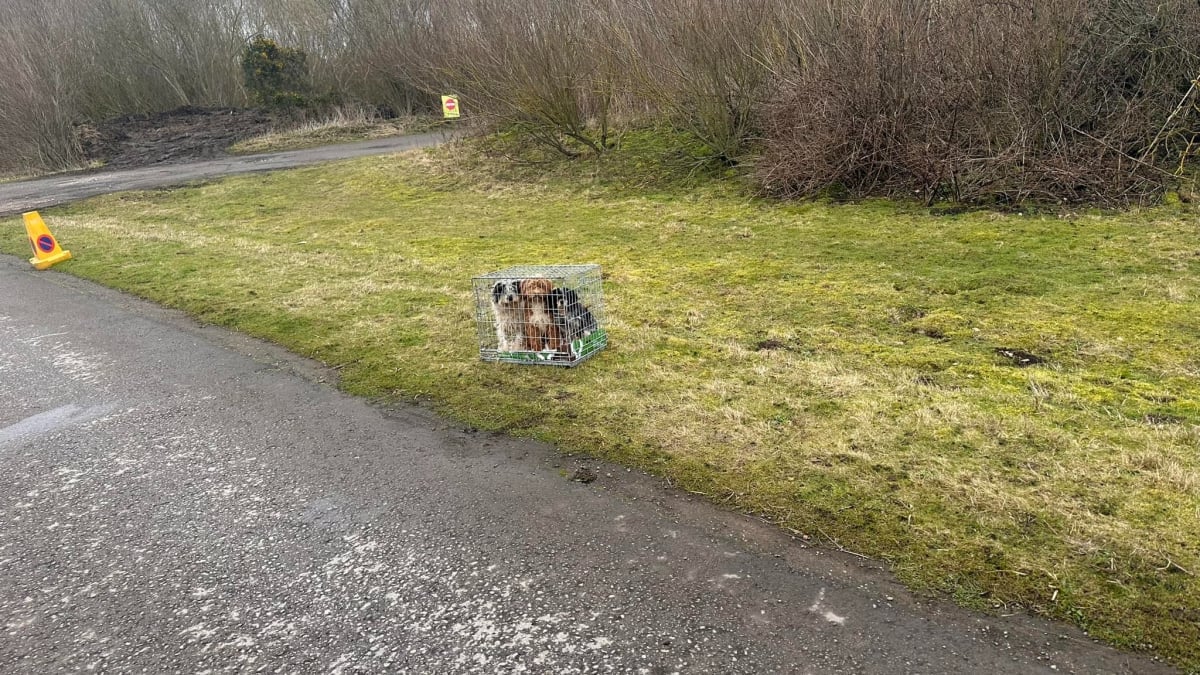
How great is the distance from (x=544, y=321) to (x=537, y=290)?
23 centimetres

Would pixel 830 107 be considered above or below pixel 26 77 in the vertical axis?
below

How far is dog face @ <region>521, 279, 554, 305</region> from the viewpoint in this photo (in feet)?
16.9

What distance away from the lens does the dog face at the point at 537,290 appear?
514 centimetres

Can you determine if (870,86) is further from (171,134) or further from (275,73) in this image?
(171,134)

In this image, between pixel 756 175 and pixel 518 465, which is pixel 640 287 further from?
pixel 756 175

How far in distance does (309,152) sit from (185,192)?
6.20m

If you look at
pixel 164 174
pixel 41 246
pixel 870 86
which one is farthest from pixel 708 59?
pixel 164 174

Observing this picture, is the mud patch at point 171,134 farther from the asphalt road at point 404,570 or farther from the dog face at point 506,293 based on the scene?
the asphalt road at point 404,570

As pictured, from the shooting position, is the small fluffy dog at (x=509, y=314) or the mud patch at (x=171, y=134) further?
the mud patch at (x=171, y=134)

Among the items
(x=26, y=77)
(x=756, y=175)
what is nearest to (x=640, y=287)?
(x=756, y=175)

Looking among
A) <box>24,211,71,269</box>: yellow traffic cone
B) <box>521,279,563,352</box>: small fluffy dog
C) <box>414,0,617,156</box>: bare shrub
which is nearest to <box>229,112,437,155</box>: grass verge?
<box>414,0,617,156</box>: bare shrub

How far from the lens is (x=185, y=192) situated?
658 inches

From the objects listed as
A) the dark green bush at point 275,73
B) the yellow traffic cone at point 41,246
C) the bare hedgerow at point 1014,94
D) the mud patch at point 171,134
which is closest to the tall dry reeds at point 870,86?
the bare hedgerow at point 1014,94

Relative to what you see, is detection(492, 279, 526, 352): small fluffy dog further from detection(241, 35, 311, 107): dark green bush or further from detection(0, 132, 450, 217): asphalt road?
detection(241, 35, 311, 107): dark green bush
